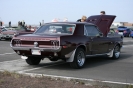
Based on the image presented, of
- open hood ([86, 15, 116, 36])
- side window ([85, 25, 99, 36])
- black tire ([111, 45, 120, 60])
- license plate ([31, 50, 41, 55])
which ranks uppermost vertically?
open hood ([86, 15, 116, 36])

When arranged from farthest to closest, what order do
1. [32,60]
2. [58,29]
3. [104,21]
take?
[104,21] → [32,60] → [58,29]

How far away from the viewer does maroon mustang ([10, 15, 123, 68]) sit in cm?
795

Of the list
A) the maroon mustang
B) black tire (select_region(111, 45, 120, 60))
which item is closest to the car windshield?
the maroon mustang

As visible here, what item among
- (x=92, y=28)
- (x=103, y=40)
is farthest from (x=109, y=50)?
(x=92, y=28)

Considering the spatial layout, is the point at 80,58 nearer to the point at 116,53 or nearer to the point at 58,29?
the point at 58,29

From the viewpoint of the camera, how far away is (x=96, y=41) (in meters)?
9.66

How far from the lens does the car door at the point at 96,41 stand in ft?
30.9

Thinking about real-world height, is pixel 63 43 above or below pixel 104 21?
below

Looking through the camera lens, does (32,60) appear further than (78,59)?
Yes

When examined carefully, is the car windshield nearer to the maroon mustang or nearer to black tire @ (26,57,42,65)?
the maroon mustang

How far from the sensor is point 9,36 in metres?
23.0

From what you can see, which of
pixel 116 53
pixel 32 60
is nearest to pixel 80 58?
pixel 32 60

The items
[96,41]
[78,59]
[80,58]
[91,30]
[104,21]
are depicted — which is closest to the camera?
[78,59]

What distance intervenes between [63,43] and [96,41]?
2.17m
